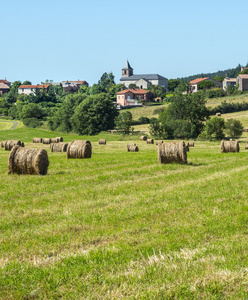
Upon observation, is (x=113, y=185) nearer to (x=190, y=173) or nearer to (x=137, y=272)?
(x=190, y=173)

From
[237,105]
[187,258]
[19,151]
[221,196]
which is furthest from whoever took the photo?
[237,105]

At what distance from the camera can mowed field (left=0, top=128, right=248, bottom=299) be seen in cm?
576

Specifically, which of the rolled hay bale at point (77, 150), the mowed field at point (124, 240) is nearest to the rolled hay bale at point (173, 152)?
the mowed field at point (124, 240)

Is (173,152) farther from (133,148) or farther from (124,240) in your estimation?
(133,148)

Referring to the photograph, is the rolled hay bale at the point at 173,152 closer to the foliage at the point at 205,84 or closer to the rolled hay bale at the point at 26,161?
the rolled hay bale at the point at 26,161

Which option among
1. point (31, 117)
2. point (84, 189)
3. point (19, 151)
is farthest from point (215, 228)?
point (31, 117)

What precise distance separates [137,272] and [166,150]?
13.9 meters

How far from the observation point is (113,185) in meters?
14.2

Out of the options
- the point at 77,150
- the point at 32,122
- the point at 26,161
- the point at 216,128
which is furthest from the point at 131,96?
the point at 26,161

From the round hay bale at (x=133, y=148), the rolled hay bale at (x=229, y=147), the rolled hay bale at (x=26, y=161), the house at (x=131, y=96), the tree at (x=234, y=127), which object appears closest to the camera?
the rolled hay bale at (x=26, y=161)

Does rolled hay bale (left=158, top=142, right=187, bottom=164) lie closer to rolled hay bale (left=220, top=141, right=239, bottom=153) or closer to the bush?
rolled hay bale (left=220, top=141, right=239, bottom=153)

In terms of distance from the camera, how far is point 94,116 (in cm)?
9275

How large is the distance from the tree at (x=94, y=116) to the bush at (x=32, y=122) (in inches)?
600

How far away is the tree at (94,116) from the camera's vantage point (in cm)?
9256
